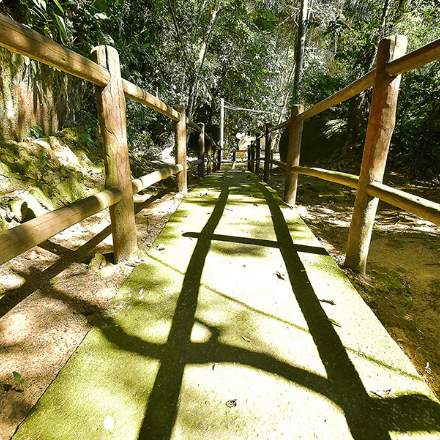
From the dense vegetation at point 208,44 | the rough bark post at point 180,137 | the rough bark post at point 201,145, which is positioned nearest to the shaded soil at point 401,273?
the rough bark post at point 180,137

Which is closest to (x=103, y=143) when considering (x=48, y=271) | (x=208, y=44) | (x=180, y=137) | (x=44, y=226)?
(x=44, y=226)

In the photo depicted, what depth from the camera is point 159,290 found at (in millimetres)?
1559

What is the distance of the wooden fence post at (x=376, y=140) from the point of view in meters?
1.62

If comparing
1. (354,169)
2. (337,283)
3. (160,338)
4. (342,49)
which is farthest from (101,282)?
(342,49)

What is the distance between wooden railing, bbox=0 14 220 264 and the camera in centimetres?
99

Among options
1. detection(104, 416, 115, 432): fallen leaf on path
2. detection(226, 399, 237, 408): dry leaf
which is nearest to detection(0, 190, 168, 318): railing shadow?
detection(104, 416, 115, 432): fallen leaf on path

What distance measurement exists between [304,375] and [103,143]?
1676 millimetres

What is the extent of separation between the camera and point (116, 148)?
1.73 meters

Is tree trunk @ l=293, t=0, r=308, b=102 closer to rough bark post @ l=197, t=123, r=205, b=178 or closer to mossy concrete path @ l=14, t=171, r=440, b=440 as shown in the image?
rough bark post @ l=197, t=123, r=205, b=178

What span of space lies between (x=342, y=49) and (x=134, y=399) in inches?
363

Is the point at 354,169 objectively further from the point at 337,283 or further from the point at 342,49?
the point at 337,283

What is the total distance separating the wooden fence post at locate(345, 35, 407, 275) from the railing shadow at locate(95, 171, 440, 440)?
0.61m

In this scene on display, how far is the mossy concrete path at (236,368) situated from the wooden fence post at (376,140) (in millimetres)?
309

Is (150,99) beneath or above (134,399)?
above
